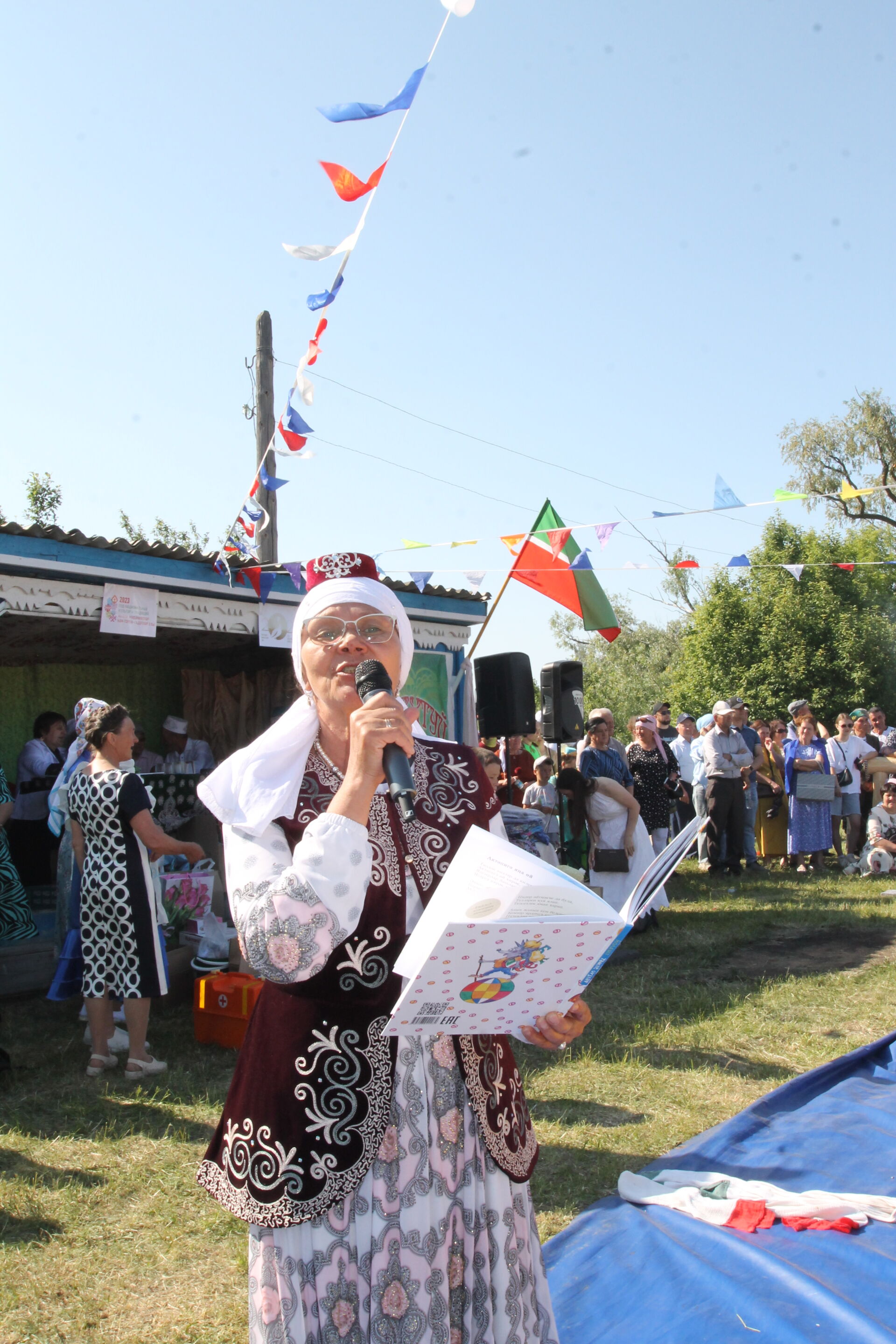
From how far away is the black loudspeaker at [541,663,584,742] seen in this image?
28.9 ft

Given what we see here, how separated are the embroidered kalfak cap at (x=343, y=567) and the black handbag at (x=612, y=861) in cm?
616

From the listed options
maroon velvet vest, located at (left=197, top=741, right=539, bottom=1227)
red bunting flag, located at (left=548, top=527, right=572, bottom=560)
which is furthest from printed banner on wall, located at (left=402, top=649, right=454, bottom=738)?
maroon velvet vest, located at (left=197, top=741, right=539, bottom=1227)

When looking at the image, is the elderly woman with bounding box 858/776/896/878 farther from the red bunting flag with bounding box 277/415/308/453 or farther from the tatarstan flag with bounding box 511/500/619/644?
the red bunting flag with bounding box 277/415/308/453

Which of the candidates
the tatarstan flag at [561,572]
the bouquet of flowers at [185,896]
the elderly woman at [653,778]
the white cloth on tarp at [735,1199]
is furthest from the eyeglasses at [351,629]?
the elderly woman at [653,778]

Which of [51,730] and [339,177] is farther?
[51,730]

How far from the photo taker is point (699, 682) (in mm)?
25719

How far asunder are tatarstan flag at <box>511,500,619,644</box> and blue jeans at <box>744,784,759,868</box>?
323cm

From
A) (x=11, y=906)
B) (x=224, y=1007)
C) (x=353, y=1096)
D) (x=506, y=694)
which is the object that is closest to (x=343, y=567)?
(x=353, y=1096)

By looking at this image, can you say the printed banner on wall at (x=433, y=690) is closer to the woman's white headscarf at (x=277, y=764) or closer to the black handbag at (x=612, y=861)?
→ the black handbag at (x=612, y=861)

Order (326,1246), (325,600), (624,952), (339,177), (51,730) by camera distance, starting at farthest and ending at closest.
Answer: (51,730) → (624,952) → (339,177) → (325,600) → (326,1246)

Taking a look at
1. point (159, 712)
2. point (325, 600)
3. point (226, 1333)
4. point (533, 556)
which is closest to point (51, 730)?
point (159, 712)

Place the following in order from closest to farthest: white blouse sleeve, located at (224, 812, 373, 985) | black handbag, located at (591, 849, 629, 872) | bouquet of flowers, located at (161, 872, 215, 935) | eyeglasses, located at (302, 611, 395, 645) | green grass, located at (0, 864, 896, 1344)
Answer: white blouse sleeve, located at (224, 812, 373, 985), eyeglasses, located at (302, 611, 395, 645), green grass, located at (0, 864, 896, 1344), bouquet of flowers, located at (161, 872, 215, 935), black handbag, located at (591, 849, 629, 872)

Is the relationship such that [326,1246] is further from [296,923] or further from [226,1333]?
[226,1333]

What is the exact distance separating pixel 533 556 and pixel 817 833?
17.1 ft
